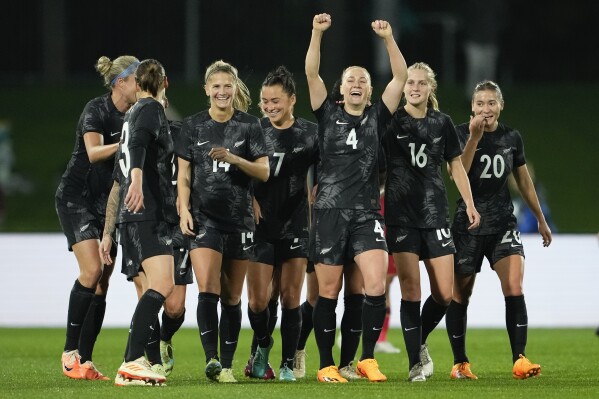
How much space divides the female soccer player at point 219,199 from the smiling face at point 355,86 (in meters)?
0.67

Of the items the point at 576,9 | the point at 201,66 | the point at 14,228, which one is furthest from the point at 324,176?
the point at 576,9

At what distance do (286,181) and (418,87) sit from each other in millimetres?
1203

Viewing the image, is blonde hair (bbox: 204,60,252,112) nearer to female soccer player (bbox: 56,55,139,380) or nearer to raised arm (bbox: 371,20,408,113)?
female soccer player (bbox: 56,55,139,380)

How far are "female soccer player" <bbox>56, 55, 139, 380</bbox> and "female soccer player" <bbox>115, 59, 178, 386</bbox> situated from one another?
88 cm

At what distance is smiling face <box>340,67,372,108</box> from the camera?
30.9 feet

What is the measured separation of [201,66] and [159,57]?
3.30 feet

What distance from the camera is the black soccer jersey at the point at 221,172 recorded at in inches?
369

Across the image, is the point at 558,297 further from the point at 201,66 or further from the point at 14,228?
the point at 201,66

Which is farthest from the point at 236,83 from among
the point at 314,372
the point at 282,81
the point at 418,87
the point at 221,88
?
the point at 314,372

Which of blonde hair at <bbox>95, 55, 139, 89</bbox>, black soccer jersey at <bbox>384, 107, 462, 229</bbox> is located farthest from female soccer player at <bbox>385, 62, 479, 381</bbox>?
blonde hair at <bbox>95, 55, 139, 89</bbox>

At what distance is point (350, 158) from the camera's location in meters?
9.43

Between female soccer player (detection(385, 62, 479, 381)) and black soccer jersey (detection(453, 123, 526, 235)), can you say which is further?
black soccer jersey (detection(453, 123, 526, 235))

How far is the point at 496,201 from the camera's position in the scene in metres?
10.1

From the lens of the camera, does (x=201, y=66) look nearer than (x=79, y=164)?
No
